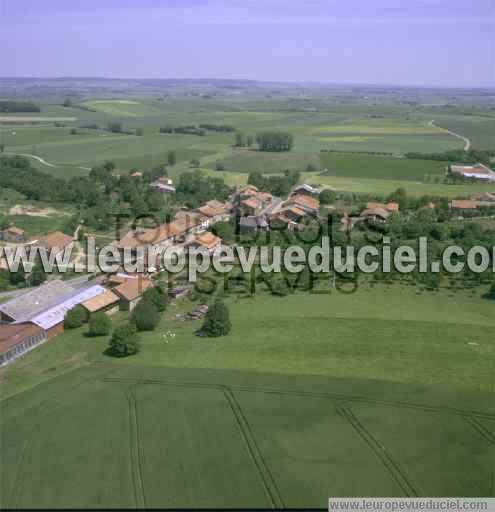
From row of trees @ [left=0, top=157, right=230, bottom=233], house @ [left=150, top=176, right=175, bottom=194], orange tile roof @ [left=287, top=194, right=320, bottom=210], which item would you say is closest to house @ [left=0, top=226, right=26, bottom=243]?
row of trees @ [left=0, top=157, right=230, bottom=233]

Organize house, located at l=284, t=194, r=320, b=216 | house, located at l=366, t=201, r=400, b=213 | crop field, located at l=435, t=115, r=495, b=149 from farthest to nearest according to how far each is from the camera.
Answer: crop field, located at l=435, t=115, r=495, b=149, house, located at l=284, t=194, r=320, b=216, house, located at l=366, t=201, r=400, b=213

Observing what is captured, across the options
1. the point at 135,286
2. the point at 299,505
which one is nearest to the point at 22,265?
the point at 135,286

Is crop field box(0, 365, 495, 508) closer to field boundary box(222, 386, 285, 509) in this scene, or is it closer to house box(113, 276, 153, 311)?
field boundary box(222, 386, 285, 509)

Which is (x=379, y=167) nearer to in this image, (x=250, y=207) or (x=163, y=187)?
(x=250, y=207)

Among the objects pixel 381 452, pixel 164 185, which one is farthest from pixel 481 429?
pixel 164 185

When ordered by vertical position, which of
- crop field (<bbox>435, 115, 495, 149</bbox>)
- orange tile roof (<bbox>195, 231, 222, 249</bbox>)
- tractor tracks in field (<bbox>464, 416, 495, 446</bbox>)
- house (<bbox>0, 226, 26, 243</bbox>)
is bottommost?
tractor tracks in field (<bbox>464, 416, 495, 446</bbox>)

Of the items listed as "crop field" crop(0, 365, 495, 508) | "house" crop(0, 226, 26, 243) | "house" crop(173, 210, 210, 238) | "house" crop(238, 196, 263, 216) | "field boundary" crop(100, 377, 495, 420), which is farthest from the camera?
"house" crop(238, 196, 263, 216)

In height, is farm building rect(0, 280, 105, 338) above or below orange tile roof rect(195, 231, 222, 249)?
below
